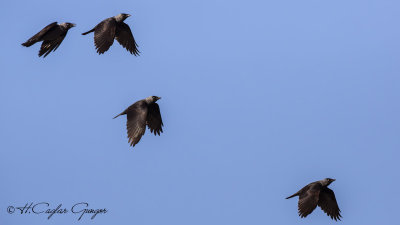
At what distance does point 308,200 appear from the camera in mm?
21047

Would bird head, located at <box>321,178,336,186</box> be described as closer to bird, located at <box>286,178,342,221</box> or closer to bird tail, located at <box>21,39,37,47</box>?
bird, located at <box>286,178,342,221</box>

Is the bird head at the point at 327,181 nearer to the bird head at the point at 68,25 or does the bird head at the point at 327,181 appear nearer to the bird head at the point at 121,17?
the bird head at the point at 121,17

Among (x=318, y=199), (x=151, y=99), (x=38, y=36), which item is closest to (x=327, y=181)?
(x=318, y=199)

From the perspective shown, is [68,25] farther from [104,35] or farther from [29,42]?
[104,35]

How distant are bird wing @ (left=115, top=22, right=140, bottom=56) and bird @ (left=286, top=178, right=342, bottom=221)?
210 inches

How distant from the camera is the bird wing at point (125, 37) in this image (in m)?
22.1

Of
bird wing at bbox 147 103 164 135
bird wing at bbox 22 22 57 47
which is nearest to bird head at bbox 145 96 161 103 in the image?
bird wing at bbox 147 103 164 135

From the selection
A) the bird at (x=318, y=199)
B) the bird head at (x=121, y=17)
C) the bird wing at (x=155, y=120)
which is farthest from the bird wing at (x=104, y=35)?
the bird at (x=318, y=199)

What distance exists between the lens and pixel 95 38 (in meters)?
20.4

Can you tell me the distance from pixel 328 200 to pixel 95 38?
270 inches

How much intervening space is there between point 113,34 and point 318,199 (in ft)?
20.3

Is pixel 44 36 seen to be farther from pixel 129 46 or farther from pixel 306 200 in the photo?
pixel 306 200

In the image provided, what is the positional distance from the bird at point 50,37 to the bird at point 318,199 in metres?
6.62

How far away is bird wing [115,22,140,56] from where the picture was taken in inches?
870
